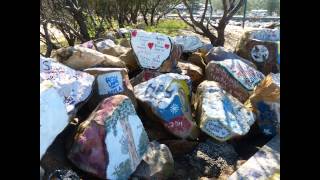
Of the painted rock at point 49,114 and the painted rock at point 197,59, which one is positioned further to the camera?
the painted rock at point 197,59

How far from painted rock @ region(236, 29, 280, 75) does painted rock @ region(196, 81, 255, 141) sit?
1591 mm

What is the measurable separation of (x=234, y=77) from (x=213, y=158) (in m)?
1.20

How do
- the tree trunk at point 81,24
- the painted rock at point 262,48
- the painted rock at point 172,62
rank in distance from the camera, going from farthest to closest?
the tree trunk at point 81,24
the painted rock at point 262,48
the painted rock at point 172,62

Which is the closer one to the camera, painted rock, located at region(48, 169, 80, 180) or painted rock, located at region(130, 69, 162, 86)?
painted rock, located at region(48, 169, 80, 180)

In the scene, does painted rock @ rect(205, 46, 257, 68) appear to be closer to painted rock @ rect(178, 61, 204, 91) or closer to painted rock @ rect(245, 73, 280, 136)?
painted rock @ rect(178, 61, 204, 91)

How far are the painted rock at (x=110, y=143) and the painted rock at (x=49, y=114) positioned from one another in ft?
0.70

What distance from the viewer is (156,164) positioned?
3.23m

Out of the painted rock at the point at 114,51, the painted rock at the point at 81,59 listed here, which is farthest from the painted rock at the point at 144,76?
the painted rock at the point at 114,51

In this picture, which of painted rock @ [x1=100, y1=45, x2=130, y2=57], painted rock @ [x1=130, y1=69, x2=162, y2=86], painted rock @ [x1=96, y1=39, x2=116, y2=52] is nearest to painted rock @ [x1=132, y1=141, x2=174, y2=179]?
painted rock @ [x1=130, y1=69, x2=162, y2=86]

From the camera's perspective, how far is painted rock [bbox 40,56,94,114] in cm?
319

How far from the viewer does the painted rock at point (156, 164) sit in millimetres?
3151

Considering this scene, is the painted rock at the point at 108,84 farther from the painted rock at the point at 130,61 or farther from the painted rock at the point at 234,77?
the painted rock at the point at 234,77

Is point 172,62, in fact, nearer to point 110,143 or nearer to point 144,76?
point 144,76

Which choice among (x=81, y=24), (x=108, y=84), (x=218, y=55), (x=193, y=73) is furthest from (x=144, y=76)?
(x=81, y=24)
